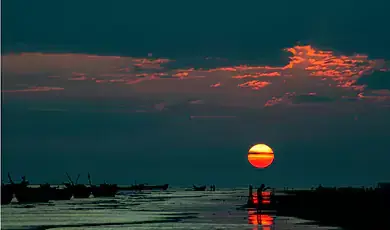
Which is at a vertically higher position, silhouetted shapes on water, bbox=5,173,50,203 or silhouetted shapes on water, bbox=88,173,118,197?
silhouetted shapes on water, bbox=88,173,118,197

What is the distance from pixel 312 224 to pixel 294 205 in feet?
99.1

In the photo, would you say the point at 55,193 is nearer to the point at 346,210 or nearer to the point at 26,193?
the point at 26,193

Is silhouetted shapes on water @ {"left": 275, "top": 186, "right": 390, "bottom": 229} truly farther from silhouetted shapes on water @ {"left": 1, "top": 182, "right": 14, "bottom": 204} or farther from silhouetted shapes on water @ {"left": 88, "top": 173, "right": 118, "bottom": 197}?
silhouetted shapes on water @ {"left": 88, "top": 173, "right": 118, "bottom": 197}

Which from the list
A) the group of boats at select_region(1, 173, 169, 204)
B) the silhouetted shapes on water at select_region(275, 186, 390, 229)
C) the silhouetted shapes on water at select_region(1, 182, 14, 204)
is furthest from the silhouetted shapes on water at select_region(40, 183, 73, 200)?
the silhouetted shapes on water at select_region(275, 186, 390, 229)

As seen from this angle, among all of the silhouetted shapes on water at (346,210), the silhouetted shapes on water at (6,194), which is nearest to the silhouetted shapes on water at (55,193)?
the silhouetted shapes on water at (6,194)

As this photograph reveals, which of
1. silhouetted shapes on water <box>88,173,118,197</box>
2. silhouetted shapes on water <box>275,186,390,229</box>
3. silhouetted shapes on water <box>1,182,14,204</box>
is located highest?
silhouetted shapes on water <box>88,173,118,197</box>

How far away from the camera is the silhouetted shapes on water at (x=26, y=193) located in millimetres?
113250

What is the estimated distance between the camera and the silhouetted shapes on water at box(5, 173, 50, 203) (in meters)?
113

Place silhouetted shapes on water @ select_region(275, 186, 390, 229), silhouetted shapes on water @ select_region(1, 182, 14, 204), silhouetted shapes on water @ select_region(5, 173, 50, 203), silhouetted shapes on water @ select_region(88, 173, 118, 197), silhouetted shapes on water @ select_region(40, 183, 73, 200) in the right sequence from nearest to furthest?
silhouetted shapes on water @ select_region(275, 186, 390, 229) → silhouetted shapes on water @ select_region(1, 182, 14, 204) → silhouetted shapes on water @ select_region(5, 173, 50, 203) → silhouetted shapes on water @ select_region(40, 183, 73, 200) → silhouetted shapes on water @ select_region(88, 173, 118, 197)

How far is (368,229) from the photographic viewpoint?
153ft

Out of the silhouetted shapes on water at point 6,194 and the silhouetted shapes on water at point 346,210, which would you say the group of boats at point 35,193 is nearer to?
the silhouetted shapes on water at point 6,194

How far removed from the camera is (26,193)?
116 m

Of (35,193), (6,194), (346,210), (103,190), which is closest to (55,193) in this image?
(35,193)

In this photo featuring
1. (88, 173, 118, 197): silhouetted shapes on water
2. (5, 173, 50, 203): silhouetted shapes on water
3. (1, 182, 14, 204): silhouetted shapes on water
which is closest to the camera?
(1, 182, 14, 204): silhouetted shapes on water
